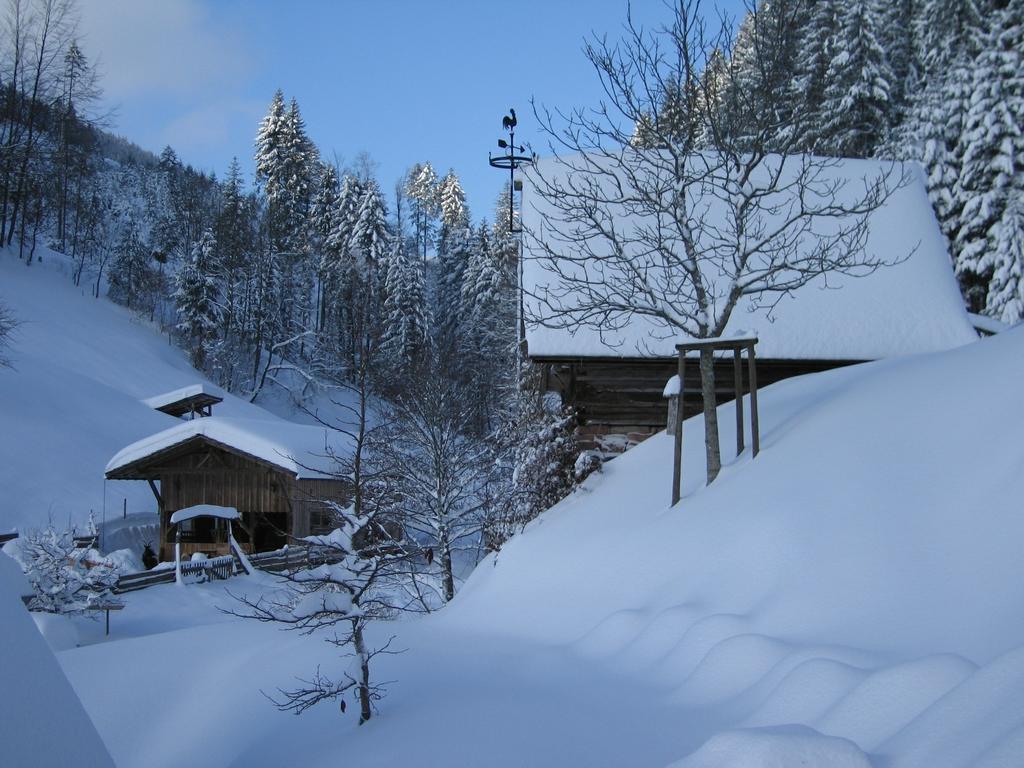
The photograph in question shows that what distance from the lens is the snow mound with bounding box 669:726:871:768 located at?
287 cm

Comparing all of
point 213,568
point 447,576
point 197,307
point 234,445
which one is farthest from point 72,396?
point 447,576

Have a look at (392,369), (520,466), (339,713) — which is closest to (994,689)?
(339,713)

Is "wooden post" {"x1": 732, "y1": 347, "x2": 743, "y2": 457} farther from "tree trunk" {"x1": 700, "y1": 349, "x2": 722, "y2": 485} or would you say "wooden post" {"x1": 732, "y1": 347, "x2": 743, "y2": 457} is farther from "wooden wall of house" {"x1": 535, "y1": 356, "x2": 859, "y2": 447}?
"wooden wall of house" {"x1": 535, "y1": 356, "x2": 859, "y2": 447}

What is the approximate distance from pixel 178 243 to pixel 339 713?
5632 centimetres

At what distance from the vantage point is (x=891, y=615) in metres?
4.46

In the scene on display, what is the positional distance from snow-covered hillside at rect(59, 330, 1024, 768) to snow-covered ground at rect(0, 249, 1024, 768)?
0.02m

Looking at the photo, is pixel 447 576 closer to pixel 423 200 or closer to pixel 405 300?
pixel 405 300

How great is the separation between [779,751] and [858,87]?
27.6m

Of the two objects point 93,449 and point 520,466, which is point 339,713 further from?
point 93,449

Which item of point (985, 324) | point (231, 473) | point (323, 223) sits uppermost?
point (323, 223)

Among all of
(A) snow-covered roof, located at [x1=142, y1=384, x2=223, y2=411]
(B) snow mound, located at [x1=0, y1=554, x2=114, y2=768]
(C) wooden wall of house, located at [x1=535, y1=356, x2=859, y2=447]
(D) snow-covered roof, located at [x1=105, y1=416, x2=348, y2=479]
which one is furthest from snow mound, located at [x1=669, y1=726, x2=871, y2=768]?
(A) snow-covered roof, located at [x1=142, y1=384, x2=223, y2=411]

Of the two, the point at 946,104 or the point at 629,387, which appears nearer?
the point at 629,387

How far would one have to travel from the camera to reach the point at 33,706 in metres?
3.34

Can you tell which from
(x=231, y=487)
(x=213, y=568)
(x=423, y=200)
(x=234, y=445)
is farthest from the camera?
(x=423, y=200)
